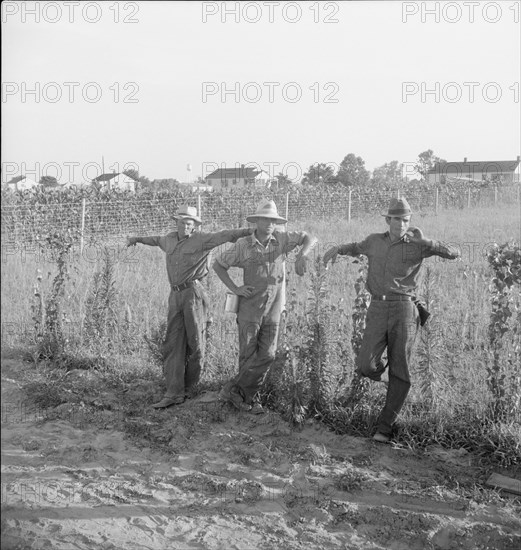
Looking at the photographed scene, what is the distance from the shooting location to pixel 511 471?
17.2 feet

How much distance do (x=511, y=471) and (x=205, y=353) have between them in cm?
335

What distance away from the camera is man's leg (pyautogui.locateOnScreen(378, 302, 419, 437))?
18.4 feet

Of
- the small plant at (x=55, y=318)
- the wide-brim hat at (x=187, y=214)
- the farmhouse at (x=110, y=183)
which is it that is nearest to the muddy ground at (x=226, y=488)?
the small plant at (x=55, y=318)

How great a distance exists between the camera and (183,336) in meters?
6.71

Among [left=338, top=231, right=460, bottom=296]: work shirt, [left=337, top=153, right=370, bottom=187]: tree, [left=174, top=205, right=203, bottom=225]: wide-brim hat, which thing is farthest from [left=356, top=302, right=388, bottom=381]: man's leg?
[left=337, top=153, right=370, bottom=187]: tree

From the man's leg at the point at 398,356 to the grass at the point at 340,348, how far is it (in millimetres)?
185

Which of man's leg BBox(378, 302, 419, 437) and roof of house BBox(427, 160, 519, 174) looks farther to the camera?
roof of house BBox(427, 160, 519, 174)

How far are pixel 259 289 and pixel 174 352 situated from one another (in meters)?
1.19

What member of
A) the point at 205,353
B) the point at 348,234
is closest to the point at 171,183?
the point at 348,234

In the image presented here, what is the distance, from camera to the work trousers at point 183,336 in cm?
661

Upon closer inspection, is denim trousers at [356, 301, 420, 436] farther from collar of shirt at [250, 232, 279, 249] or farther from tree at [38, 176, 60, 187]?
tree at [38, 176, 60, 187]

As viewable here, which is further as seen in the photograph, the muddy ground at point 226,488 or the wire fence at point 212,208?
the wire fence at point 212,208

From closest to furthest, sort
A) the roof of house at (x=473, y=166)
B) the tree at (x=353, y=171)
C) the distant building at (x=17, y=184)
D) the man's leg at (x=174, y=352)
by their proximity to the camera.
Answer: the man's leg at (x=174, y=352) → the distant building at (x=17, y=184) → the roof of house at (x=473, y=166) → the tree at (x=353, y=171)

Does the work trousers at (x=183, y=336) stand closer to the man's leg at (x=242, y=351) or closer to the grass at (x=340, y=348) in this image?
the grass at (x=340, y=348)
